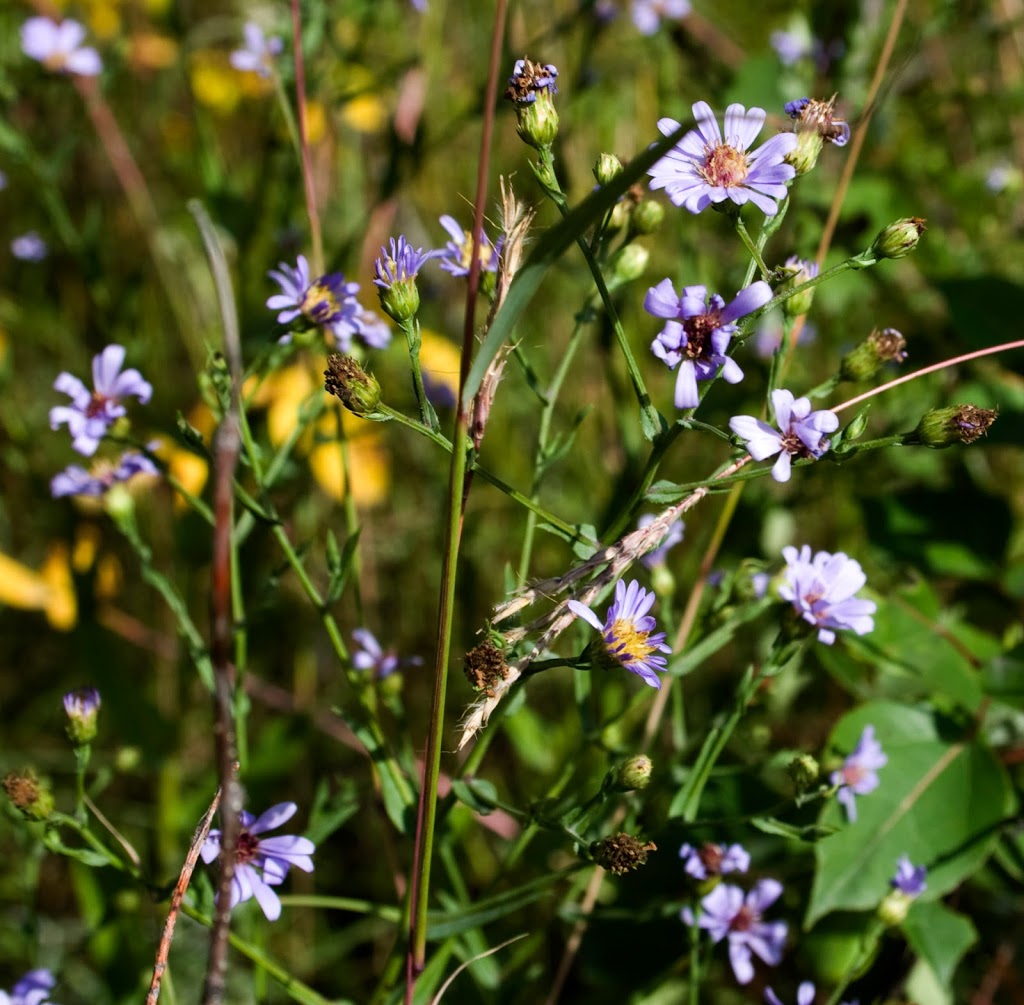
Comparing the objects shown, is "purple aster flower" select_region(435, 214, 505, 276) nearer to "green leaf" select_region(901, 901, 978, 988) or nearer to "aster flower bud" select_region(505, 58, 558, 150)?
"aster flower bud" select_region(505, 58, 558, 150)

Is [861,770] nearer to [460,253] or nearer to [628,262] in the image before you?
[628,262]

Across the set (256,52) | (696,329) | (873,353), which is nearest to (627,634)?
(696,329)

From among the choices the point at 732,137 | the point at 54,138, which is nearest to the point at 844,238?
the point at 732,137

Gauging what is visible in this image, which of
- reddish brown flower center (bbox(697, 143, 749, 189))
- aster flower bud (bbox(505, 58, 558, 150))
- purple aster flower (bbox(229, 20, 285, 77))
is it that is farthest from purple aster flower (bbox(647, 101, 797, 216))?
purple aster flower (bbox(229, 20, 285, 77))

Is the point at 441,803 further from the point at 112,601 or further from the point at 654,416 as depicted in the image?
the point at 112,601

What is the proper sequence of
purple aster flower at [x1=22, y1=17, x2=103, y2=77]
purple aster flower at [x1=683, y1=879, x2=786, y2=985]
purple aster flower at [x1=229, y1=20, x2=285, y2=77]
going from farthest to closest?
1. purple aster flower at [x1=22, y1=17, x2=103, y2=77]
2. purple aster flower at [x1=229, y1=20, x2=285, y2=77]
3. purple aster flower at [x1=683, y1=879, x2=786, y2=985]

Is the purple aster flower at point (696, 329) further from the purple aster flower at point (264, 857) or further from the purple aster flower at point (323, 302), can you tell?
the purple aster flower at point (264, 857)

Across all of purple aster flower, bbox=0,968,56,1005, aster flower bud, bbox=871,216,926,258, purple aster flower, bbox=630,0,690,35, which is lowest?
purple aster flower, bbox=0,968,56,1005

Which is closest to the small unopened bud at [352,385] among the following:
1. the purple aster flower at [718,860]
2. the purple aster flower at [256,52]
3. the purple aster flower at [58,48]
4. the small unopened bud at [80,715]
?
the small unopened bud at [80,715]
